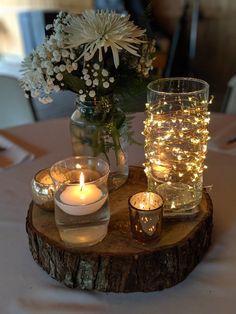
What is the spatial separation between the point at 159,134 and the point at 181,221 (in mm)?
192

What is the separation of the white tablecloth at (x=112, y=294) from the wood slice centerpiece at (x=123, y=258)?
0.06ft

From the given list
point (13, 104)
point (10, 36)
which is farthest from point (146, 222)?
point (10, 36)

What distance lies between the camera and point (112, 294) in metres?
0.77

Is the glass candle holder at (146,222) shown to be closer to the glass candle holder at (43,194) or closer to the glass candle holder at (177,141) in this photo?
the glass candle holder at (177,141)

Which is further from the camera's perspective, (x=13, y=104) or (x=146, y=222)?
(x=13, y=104)

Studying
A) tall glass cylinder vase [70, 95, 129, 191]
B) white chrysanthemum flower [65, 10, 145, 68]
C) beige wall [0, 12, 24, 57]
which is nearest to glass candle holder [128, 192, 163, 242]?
tall glass cylinder vase [70, 95, 129, 191]

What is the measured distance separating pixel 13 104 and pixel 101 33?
1.09 m

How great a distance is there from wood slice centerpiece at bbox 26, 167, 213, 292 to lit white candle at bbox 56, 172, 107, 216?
3.0 inches

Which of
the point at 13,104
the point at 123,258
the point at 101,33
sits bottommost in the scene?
the point at 13,104

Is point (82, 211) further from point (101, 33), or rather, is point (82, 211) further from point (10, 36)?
point (10, 36)

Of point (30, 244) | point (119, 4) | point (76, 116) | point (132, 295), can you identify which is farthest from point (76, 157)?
point (119, 4)

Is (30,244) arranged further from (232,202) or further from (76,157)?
(232,202)

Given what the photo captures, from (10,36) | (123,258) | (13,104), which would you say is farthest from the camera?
(10,36)

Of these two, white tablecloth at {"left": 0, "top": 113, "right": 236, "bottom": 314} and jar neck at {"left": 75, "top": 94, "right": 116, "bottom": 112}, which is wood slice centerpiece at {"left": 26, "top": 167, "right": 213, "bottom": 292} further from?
jar neck at {"left": 75, "top": 94, "right": 116, "bottom": 112}
